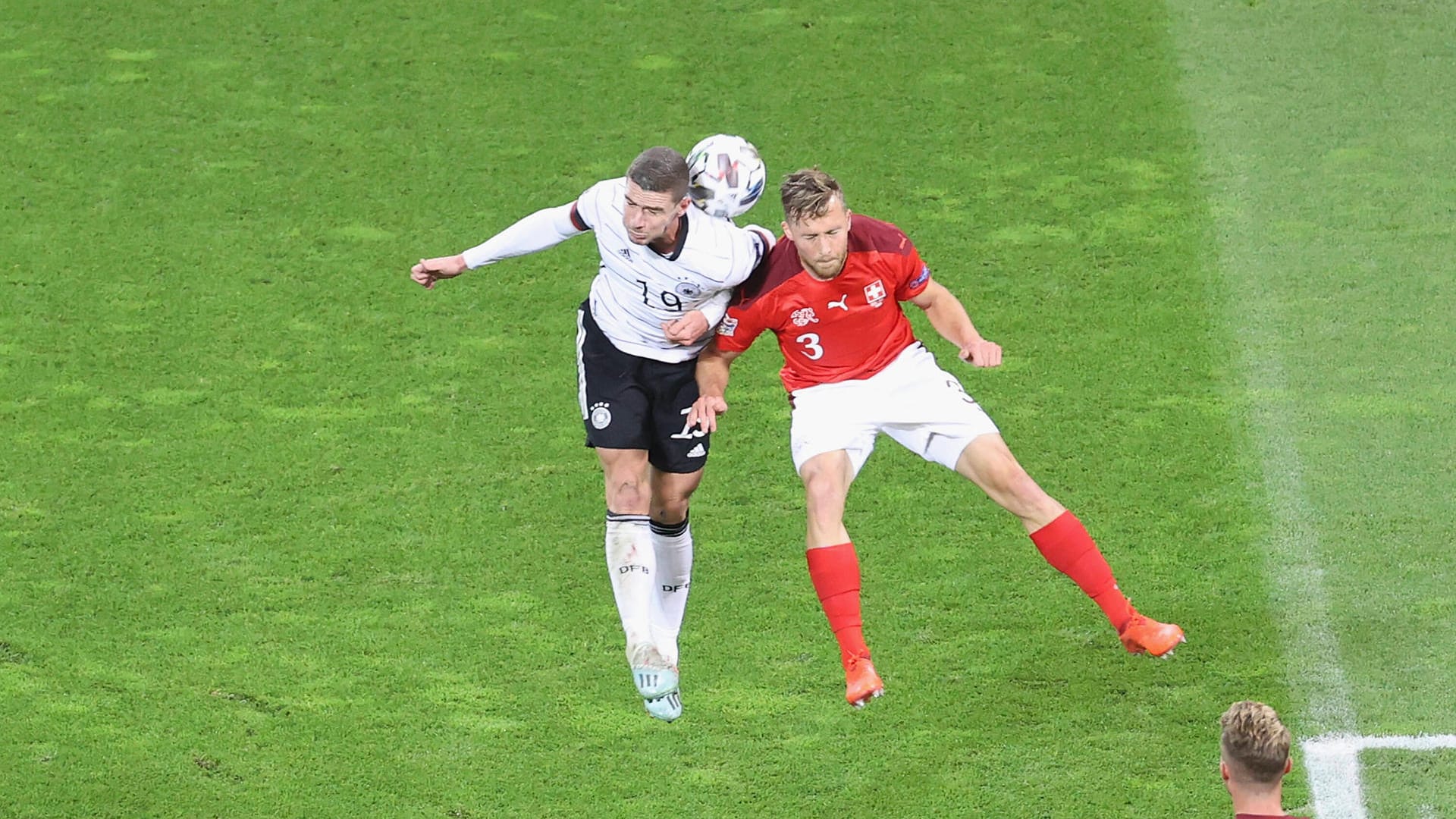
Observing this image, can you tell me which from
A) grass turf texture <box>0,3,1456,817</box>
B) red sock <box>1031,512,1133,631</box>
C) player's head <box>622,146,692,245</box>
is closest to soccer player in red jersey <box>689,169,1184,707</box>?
red sock <box>1031,512,1133,631</box>

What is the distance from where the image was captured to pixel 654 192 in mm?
6336

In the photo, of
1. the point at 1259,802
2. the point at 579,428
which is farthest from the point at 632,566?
the point at 579,428

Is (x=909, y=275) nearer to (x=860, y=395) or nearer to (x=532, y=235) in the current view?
(x=860, y=395)

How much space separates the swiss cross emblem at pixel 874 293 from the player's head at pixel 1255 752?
2.07 metres

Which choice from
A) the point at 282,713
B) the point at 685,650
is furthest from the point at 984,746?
the point at 282,713

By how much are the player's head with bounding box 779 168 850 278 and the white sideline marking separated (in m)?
3.51

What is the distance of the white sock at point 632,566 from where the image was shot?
6977 millimetres

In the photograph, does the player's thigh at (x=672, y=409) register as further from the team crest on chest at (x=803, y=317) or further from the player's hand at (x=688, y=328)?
the team crest on chest at (x=803, y=317)

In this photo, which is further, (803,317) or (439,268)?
(439,268)

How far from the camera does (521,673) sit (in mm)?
9008

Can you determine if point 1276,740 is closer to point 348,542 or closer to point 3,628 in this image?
point 348,542

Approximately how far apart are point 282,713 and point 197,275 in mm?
3394

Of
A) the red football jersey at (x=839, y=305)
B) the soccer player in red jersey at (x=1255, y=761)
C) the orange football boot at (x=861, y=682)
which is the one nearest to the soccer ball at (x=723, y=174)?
the red football jersey at (x=839, y=305)

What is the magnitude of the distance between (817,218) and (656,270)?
75 centimetres
